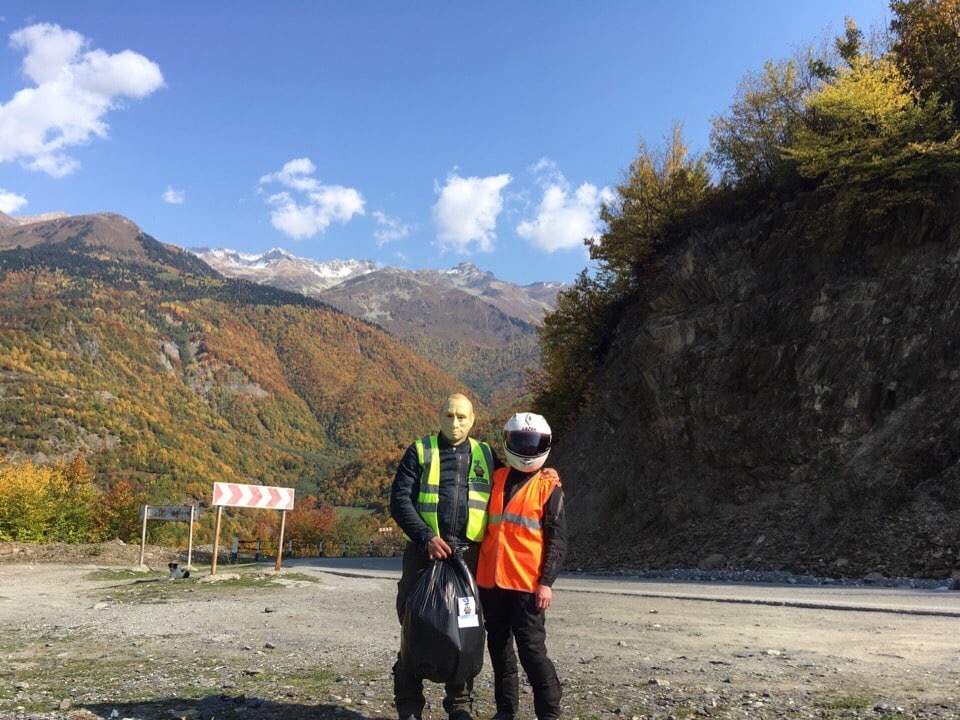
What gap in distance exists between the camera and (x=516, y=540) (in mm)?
4258

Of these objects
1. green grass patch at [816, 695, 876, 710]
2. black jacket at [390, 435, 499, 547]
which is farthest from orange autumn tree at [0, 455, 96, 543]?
green grass patch at [816, 695, 876, 710]

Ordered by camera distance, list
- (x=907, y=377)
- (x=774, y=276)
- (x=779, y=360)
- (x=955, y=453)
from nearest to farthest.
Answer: (x=955, y=453) → (x=907, y=377) → (x=779, y=360) → (x=774, y=276)

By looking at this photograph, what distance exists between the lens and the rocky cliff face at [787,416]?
46.6 ft

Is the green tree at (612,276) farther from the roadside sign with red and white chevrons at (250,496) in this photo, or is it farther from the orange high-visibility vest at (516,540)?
the orange high-visibility vest at (516,540)

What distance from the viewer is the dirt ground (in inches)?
179

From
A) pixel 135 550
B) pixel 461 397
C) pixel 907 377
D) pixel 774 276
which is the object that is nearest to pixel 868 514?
pixel 907 377

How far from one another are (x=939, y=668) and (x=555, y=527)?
3.57m

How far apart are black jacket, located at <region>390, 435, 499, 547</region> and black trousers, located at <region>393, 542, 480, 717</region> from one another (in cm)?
17

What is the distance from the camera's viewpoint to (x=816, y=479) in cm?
1656

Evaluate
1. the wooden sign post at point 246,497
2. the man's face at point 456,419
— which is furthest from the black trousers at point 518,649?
the wooden sign post at point 246,497

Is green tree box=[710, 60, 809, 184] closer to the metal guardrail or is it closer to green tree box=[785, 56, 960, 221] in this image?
green tree box=[785, 56, 960, 221]

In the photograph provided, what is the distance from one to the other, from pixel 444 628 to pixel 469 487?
0.87 metres

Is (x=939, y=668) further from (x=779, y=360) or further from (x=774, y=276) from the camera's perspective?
(x=774, y=276)

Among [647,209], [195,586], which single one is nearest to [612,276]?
[647,209]
